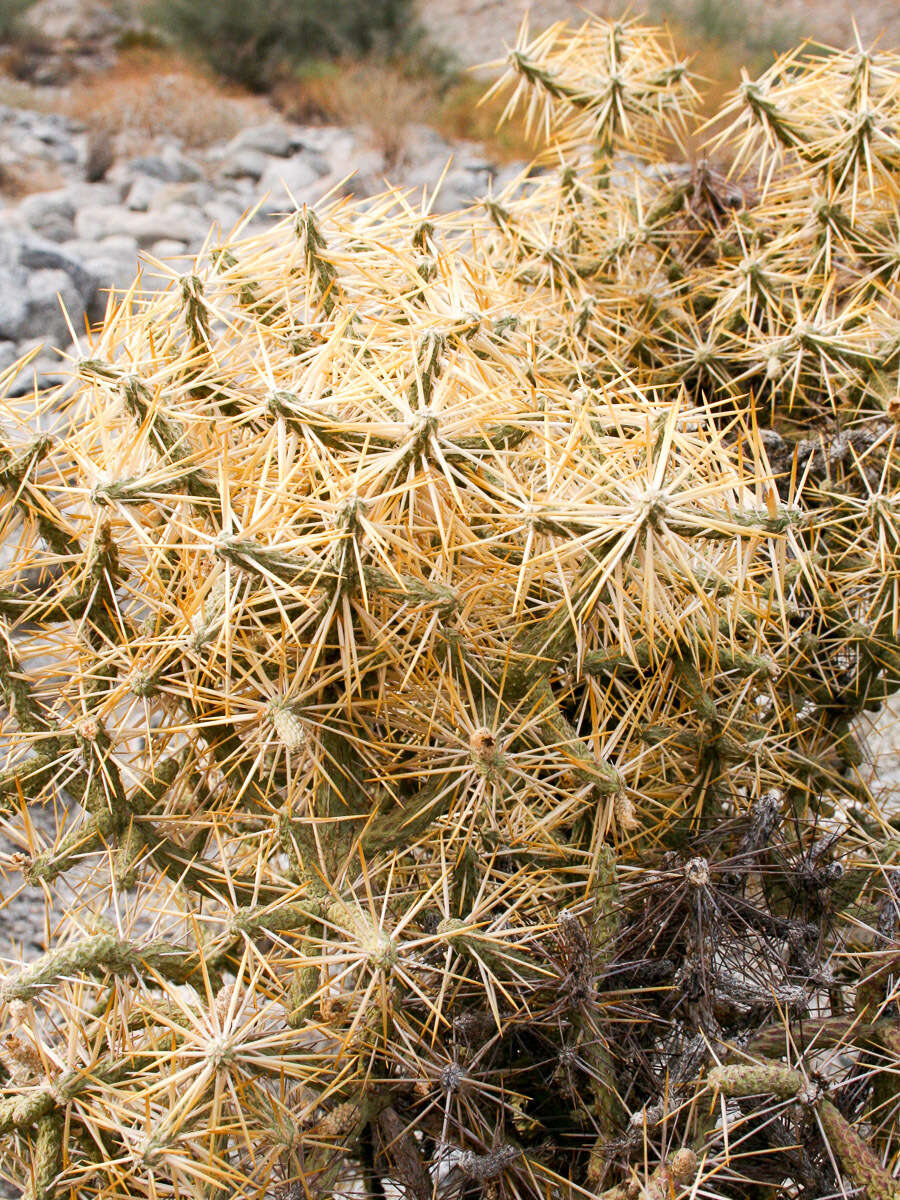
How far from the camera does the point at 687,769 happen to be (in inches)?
64.6

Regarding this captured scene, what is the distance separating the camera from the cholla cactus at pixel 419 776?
1192 millimetres

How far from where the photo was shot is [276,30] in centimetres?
1119

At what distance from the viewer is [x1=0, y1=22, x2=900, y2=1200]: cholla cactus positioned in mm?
1192

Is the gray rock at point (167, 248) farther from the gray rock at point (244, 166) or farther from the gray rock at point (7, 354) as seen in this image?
the gray rock at point (244, 166)

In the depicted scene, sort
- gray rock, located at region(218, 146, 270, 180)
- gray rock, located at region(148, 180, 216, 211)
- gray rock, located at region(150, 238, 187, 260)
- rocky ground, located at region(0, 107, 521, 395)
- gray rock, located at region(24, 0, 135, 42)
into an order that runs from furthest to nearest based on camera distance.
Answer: gray rock, located at region(24, 0, 135, 42) → gray rock, located at region(218, 146, 270, 180) → gray rock, located at region(148, 180, 216, 211) → gray rock, located at region(150, 238, 187, 260) → rocky ground, located at region(0, 107, 521, 395)

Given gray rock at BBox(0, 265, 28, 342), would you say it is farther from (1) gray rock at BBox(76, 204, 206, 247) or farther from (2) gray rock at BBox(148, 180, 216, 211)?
(2) gray rock at BBox(148, 180, 216, 211)

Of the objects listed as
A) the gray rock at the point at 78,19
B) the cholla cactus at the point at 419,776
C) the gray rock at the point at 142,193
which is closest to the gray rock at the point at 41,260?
the gray rock at the point at 142,193

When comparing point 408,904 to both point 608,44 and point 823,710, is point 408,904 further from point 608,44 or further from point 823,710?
point 608,44

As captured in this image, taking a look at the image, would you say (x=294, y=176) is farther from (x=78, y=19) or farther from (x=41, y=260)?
(x=78, y=19)

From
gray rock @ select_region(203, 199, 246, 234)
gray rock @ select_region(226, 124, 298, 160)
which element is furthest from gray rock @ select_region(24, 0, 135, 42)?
gray rock @ select_region(203, 199, 246, 234)

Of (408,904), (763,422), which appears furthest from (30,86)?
(408,904)

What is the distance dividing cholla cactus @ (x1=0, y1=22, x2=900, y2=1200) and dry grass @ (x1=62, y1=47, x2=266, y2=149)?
7316mm

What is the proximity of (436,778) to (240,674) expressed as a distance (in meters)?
0.30

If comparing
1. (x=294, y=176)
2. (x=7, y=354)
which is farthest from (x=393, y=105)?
(x=7, y=354)
